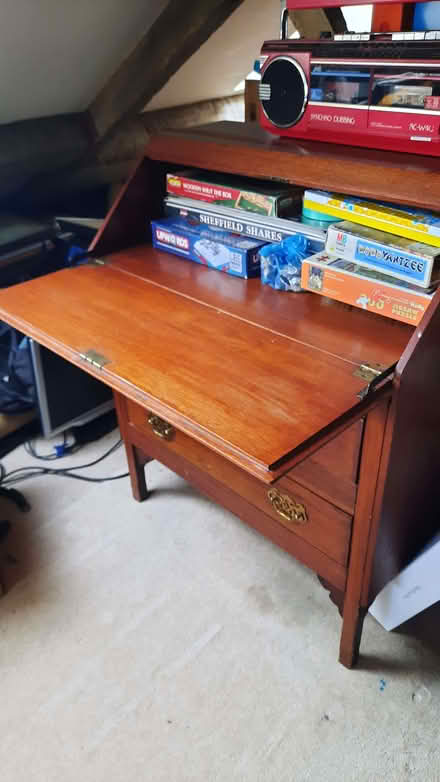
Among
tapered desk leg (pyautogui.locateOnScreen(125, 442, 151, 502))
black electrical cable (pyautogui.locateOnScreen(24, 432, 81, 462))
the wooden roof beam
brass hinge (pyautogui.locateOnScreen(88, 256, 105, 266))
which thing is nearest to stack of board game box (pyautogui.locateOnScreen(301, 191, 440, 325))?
brass hinge (pyautogui.locateOnScreen(88, 256, 105, 266))

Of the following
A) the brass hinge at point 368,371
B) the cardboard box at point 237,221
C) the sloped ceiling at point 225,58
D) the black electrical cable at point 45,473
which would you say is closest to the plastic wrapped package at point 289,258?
the cardboard box at point 237,221

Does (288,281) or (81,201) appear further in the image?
(81,201)

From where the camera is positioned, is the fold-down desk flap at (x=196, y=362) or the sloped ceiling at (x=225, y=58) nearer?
the fold-down desk flap at (x=196, y=362)

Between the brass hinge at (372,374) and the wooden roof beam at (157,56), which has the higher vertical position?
the wooden roof beam at (157,56)

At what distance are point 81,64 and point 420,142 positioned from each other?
1.29 meters

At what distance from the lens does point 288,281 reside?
106 centimetres

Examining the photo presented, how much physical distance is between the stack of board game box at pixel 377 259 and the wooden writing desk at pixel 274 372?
0.03 meters

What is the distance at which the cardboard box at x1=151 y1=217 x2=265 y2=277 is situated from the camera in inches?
44.2

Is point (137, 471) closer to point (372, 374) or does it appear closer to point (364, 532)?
point (364, 532)

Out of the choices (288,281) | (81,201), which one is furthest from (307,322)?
(81,201)

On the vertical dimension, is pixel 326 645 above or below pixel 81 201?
below

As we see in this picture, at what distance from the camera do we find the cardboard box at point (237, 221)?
1.07 meters

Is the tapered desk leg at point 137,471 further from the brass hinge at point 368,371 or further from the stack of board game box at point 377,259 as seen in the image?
the brass hinge at point 368,371

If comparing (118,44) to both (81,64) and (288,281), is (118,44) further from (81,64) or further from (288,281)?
(288,281)
